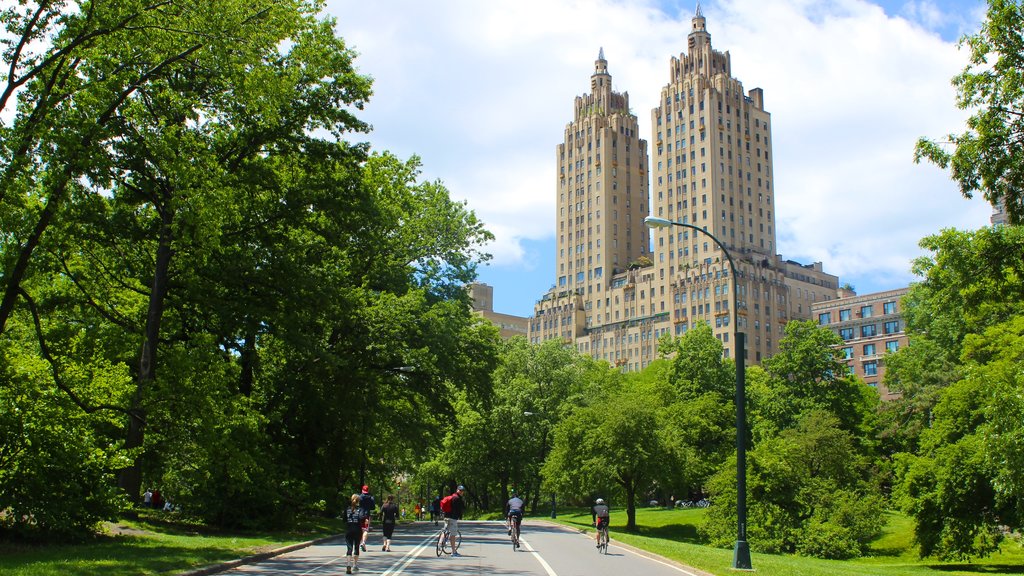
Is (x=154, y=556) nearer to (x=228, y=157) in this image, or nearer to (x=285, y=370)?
(x=228, y=157)

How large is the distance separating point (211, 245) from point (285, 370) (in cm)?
1310

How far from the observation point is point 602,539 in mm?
26516

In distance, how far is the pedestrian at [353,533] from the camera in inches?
703

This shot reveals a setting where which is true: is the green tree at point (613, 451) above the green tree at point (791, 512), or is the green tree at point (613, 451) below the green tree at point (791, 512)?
above

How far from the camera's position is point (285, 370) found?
33156mm

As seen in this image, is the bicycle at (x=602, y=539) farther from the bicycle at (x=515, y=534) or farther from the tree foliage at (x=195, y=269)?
the tree foliage at (x=195, y=269)

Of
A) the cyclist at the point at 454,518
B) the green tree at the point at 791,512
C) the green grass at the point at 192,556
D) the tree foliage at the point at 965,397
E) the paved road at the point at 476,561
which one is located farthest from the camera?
the green tree at the point at 791,512

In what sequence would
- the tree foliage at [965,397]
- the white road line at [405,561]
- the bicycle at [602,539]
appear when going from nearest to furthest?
1. the white road line at [405,561]
2. the tree foliage at [965,397]
3. the bicycle at [602,539]

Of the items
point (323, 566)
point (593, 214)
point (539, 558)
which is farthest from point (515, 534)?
point (593, 214)

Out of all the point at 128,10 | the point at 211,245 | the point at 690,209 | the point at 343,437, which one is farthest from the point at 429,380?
the point at 690,209

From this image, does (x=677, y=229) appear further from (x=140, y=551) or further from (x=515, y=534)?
(x=140, y=551)

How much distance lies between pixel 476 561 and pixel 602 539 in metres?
6.33

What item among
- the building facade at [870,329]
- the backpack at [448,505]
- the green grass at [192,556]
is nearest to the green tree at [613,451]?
the green grass at [192,556]

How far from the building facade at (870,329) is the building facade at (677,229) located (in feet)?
53.7
